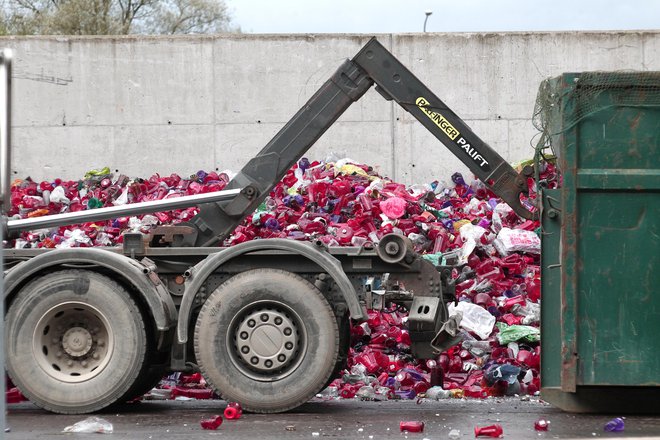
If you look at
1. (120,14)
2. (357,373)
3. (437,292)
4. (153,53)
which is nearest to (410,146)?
(153,53)

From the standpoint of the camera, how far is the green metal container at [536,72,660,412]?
7.75 meters

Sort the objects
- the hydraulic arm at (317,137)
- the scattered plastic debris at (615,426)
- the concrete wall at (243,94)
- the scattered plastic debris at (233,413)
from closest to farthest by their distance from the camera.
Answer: the scattered plastic debris at (615,426) < the scattered plastic debris at (233,413) < the hydraulic arm at (317,137) < the concrete wall at (243,94)

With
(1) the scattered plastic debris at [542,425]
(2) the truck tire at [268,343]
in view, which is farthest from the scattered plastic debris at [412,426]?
(2) the truck tire at [268,343]

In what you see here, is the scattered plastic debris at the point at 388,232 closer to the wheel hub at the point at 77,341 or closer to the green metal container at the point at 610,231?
the green metal container at the point at 610,231

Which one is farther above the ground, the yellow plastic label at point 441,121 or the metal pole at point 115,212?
the yellow plastic label at point 441,121

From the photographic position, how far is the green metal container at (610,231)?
775cm

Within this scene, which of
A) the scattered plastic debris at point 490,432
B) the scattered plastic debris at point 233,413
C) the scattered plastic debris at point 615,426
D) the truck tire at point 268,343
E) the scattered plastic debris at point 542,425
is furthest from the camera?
the truck tire at point 268,343

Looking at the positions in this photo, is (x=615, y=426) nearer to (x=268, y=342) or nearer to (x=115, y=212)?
(x=268, y=342)

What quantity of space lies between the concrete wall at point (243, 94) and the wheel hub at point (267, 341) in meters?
9.36

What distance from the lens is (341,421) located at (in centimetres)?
814

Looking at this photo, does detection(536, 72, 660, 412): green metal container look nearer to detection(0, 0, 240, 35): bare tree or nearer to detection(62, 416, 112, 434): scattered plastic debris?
detection(62, 416, 112, 434): scattered plastic debris

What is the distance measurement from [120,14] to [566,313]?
3566 centimetres

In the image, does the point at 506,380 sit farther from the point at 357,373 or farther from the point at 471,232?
the point at 471,232

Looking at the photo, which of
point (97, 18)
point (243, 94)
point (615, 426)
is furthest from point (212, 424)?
point (97, 18)
